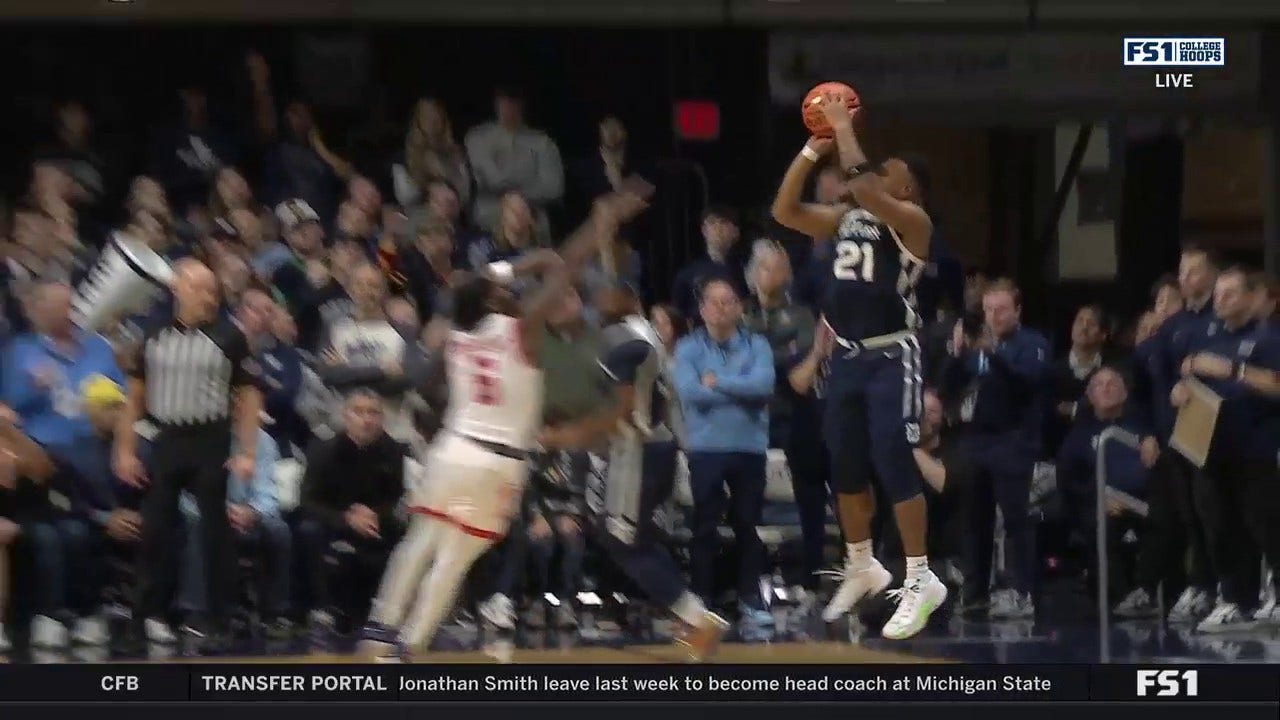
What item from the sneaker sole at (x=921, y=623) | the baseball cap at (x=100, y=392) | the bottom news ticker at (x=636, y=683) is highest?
the baseball cap at (x=100, y=392)

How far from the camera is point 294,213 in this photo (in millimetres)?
7438

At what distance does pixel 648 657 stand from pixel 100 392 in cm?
205

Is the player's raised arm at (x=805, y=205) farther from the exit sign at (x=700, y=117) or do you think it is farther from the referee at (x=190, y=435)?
the referee at (x=190, y=435)

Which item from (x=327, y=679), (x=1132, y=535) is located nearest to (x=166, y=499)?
(x=327, y=679)

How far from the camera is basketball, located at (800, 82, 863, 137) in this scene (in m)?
7.13

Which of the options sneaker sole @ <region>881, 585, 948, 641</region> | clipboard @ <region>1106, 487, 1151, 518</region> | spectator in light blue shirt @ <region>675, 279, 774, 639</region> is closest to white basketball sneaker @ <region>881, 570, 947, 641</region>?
sneaker sole @ <region>881, 585, 948, 641</region>

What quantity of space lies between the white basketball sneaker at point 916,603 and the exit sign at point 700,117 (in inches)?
63.0

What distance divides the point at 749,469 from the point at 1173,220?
63.8 inches

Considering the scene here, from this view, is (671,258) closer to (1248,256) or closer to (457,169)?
(457,169)

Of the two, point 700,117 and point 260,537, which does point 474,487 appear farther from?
point 700,117

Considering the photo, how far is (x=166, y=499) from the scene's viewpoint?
7277 millimetres

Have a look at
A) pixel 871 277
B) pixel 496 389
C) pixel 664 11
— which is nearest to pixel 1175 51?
pixel 871 277

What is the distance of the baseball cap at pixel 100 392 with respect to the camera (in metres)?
7.35

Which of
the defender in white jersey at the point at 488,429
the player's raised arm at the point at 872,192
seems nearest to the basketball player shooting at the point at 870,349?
the player's raised arm at the point at 872,192
